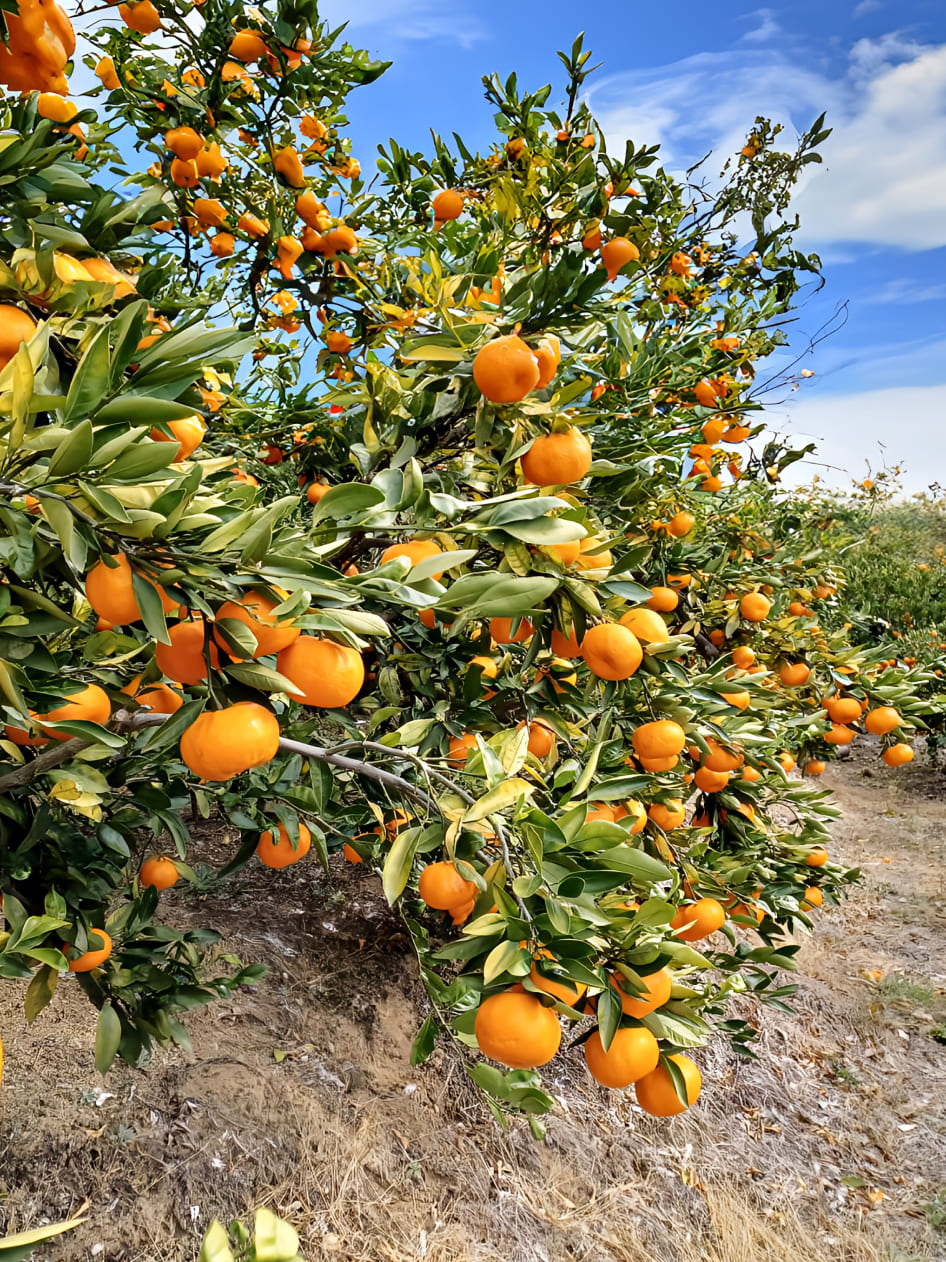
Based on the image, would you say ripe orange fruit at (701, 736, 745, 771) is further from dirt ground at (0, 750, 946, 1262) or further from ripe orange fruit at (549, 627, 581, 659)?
dirt ground at (0, 750, 946, 1262)

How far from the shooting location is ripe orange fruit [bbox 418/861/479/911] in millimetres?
1163

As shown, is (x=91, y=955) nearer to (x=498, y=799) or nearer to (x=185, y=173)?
(x=498, y=799)

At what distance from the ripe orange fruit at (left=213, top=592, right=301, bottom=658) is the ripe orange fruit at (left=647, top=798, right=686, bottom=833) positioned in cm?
137

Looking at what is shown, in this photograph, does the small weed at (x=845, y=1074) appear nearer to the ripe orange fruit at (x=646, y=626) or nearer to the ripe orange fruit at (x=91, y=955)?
the ripe orange fruit at (x=646, y=626)

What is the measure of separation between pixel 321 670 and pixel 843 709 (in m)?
2.79

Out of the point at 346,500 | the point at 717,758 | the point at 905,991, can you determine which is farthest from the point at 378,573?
the point at 905,991

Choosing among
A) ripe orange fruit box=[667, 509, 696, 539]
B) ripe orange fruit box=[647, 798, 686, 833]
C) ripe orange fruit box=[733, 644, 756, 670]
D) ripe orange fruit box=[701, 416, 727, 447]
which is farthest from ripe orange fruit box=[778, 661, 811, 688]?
ripe orange fruit box=[647, 798, 686, 833]

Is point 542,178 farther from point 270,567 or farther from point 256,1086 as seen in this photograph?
point 256,1086

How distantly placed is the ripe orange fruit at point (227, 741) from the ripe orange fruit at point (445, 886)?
0.38 m

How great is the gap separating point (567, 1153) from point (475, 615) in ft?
8.12

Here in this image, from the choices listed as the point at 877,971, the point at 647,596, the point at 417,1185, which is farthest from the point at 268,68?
the point at 877,971

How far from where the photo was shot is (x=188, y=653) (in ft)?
3.07

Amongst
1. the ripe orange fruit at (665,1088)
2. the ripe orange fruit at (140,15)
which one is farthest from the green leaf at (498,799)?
the ripe orange fruit at (140,15)

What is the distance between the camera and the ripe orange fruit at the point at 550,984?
103 centimetres
